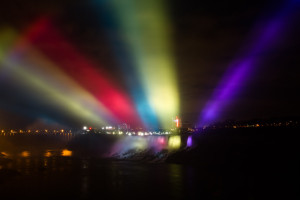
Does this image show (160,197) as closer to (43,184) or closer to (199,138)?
(43,184)

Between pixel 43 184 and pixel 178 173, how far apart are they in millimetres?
22626

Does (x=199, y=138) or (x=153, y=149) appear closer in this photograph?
(x=199, y=138)

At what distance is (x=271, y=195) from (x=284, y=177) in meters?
10.7

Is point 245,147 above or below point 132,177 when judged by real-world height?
above

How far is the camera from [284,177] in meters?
45.3

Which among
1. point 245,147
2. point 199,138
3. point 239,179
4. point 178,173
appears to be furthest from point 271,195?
point 199,138

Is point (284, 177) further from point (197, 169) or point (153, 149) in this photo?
point (153, 149)

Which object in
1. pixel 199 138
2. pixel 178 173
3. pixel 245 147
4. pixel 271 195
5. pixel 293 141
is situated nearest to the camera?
pixel 271 195

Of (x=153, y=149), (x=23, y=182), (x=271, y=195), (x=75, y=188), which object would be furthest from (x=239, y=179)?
(x=153, y=149)

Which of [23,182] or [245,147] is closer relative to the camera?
[23,182]

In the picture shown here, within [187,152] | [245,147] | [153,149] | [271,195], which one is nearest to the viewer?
[271,195]

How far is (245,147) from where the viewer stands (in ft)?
210

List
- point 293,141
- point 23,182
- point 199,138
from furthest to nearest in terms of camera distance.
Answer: point 199,138 < point 293,141 < point 23,182

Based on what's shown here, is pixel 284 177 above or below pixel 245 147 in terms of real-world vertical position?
below
